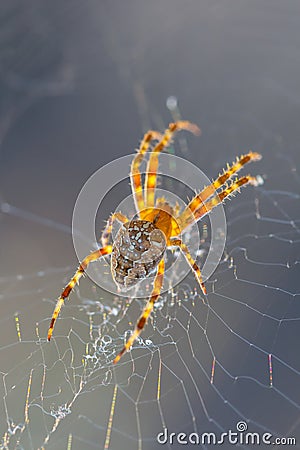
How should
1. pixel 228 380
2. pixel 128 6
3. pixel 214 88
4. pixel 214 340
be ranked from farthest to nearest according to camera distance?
pixel 128 6 < pixel 214 88 < pixel 214 340 < pixel 228 380

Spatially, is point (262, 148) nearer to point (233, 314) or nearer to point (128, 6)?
point (233, 314)

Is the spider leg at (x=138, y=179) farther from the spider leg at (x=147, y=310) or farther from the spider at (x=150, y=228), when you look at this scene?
the spider leg at (x=147, y=310)

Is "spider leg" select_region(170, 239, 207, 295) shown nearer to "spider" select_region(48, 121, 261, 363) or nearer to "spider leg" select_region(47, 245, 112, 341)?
"spider" select_region(48, 121, 261, 363)

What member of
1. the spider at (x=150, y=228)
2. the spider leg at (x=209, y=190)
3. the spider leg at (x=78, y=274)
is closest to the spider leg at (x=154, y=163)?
the spider at (x=150, y=228)

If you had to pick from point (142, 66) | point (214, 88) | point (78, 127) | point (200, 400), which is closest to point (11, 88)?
point (78, 127)

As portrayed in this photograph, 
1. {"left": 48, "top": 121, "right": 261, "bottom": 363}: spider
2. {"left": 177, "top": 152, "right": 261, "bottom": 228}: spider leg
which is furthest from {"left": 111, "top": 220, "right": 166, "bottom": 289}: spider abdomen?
{"left": 177, "top": 152, "right": 261, "bottom": 228}: spider leg

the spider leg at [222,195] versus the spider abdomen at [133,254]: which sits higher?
the spider leg at [222,195]
